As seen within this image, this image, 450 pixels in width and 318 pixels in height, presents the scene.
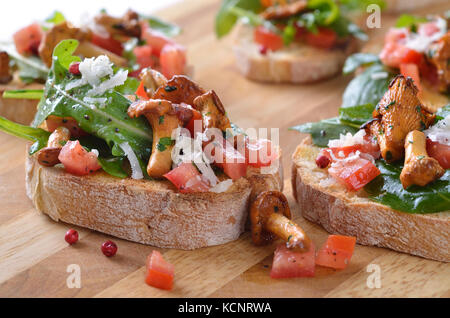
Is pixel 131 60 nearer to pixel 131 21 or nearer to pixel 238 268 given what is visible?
pixel 131 21

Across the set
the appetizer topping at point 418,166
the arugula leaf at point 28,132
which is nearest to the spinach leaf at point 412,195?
the appetizer topping at point 418,166

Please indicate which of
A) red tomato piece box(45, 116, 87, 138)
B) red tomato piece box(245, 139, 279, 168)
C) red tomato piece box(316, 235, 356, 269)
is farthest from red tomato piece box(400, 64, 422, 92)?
red tomato piece box(45, 116, 87, 138)

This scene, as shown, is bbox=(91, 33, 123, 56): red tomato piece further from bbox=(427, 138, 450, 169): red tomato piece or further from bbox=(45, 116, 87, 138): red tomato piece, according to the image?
bbox=(427, 138, 450, 169): red tomato piece

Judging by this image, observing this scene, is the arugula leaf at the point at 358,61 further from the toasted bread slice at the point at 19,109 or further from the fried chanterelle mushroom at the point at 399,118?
the toasted bread slice at the point at 19,109

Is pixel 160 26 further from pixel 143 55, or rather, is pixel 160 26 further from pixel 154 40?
pixel 143 55

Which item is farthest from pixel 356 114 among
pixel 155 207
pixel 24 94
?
pixel 24 94

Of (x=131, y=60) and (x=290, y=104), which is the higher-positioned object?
(x=131, y=60)

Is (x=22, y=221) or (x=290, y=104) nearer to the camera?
(x=22, y=221)
